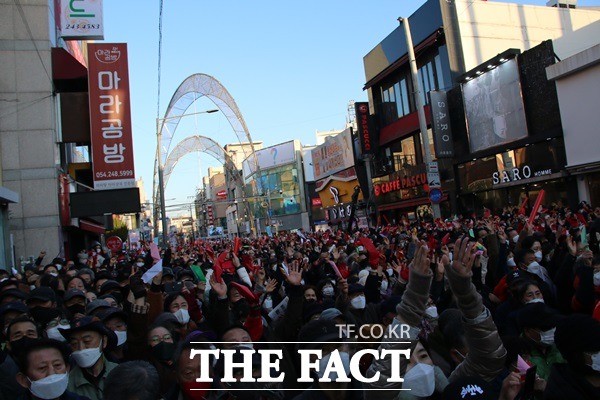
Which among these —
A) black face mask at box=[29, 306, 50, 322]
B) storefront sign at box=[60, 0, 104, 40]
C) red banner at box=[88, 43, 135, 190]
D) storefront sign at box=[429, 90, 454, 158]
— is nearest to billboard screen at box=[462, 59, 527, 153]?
storefront sign at box=[429, 90, 454, 158]

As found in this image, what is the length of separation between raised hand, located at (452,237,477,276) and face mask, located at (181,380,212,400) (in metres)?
1.78

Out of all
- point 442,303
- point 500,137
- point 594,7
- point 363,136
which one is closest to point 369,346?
point 442,303

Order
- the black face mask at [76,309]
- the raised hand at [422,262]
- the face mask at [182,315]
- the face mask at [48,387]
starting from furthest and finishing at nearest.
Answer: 1. the black face mask at [76,309]
2. the face mask at [182,315]
3. the face mask at [48,387]
4. the raised hand at [422,262]

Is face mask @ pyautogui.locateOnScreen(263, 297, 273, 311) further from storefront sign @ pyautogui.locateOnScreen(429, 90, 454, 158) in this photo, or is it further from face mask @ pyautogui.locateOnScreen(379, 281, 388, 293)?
storefront sign @ pyautogui.locateOnScreen(429, 90, 454, 158)

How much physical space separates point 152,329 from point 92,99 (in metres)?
17.1

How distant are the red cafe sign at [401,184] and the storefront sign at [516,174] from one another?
22.4 ft

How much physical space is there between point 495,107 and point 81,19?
18.5 metres

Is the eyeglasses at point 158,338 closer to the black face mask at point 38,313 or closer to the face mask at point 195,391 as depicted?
the face mask at point 195,391

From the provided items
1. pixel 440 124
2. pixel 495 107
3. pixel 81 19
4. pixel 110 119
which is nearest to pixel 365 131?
pixel 440 124

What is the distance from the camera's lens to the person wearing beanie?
2.96 metres

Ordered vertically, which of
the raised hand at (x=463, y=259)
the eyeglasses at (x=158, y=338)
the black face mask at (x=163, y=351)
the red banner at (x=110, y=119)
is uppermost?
the red banner at (x=110, y=119)

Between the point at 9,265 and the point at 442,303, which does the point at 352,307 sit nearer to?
the point at 442,303

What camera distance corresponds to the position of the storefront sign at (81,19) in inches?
835

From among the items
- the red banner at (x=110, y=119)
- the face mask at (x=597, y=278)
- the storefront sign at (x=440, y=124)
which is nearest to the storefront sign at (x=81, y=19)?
the red banner at (x=110, y=119)
